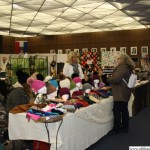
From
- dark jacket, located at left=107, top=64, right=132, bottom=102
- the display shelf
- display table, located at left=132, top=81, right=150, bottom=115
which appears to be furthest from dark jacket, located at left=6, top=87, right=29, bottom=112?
the display shelf

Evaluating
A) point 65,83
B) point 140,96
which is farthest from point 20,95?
point 140,96

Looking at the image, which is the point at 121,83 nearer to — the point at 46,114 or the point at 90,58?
the point at 46,114

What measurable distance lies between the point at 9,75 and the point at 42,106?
18.3 feet

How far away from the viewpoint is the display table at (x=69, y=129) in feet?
10.5

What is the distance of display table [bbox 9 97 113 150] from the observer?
321 centimetres

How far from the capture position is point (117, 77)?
15.8 feet

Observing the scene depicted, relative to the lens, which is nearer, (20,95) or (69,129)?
(69,129)

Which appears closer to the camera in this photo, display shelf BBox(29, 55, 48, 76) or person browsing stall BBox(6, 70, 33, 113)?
person browsing stall BBox(6, 70, 33, 113)

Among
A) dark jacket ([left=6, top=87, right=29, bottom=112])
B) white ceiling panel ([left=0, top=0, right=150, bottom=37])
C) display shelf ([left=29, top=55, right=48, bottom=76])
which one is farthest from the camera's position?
display shelf ([left=29, top=55, right=48, bottom=76])

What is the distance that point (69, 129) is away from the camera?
341 cm

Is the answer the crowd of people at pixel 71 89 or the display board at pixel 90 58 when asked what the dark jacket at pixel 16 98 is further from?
the display board at pixel 90 58

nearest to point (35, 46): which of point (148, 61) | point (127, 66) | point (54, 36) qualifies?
point (54, 36)

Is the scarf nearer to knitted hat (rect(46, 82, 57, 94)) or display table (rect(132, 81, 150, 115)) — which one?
knitted hat (rect(46, 82, 57, 94))

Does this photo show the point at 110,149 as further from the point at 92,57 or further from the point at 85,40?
the point at 85,40
